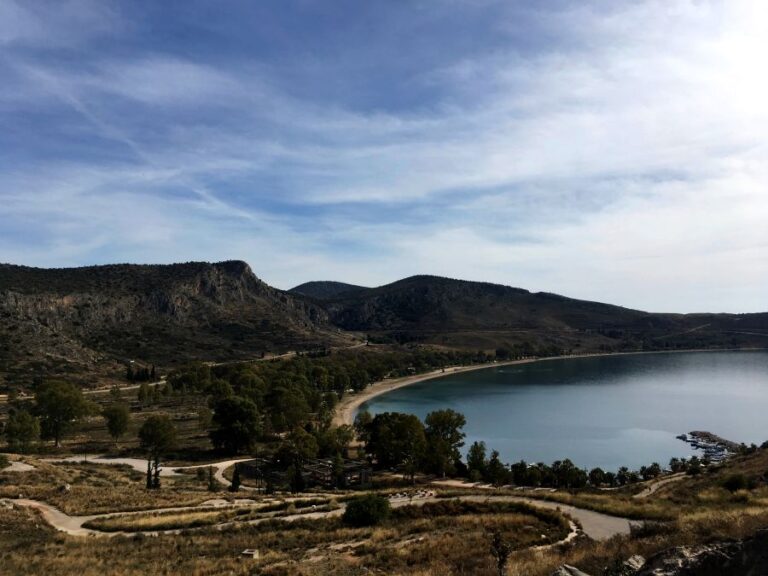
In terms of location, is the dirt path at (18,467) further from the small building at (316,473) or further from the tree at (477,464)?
the tree at (477,464)

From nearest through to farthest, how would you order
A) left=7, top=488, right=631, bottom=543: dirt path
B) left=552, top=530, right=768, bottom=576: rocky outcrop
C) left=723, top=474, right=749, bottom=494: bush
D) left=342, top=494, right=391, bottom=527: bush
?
left=552, top=530, right=768, bottom=576: rocky outcrop, left=7, top=488, right=631, bottom=543: dirt path, left=342, top=494, right=391, bottom=527: bush, left=723, top=474, right=749, bottom=494: bush

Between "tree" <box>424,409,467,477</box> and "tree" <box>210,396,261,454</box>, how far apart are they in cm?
2399

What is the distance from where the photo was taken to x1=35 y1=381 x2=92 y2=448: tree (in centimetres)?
7388

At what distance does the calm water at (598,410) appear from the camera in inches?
3593

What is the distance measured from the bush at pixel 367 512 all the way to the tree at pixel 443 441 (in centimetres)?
3943

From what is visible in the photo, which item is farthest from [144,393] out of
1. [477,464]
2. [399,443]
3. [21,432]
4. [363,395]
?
[477,464]

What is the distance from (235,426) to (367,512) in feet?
164

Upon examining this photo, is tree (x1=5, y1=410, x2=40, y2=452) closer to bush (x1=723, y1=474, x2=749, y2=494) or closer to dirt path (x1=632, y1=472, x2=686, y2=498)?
dirt path (x1=632, y1=472, x2=686, y2=498)

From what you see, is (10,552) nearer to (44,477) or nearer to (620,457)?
(44,477)

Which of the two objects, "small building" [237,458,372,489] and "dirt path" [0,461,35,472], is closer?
"dirt path" [0,461,35,472]

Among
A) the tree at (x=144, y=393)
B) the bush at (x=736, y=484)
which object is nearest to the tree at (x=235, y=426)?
the tree at (x=144, y=393)

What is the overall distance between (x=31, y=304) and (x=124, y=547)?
170m

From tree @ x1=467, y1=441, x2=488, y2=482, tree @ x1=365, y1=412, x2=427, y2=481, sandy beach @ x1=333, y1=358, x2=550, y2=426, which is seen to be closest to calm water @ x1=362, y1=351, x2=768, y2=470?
sandy beach @ x1=333, y1=358, x2=550, y2=426

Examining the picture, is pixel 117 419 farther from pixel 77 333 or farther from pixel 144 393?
pixel 77 333
